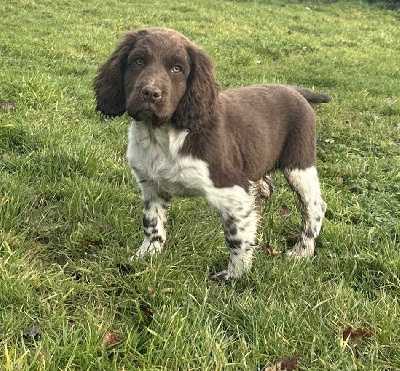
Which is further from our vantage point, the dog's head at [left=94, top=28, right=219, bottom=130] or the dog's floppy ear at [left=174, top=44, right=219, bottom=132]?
the dog's floppy ear at [left=174, top=44, right=219, bottom=132]

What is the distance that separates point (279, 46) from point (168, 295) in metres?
8.50

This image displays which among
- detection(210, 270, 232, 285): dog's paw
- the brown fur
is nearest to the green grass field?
detection(210, 270, 232, 285): dog's paw

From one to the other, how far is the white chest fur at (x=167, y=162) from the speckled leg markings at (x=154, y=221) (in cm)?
29

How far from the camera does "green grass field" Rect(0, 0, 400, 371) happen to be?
2.47 metres

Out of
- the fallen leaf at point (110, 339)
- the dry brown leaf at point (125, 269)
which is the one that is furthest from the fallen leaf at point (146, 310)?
the dry brown leaf at point (125, 269)

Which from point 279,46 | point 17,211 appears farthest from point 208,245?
point 279,46

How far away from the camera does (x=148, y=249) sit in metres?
3.44

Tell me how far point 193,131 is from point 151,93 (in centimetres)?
45

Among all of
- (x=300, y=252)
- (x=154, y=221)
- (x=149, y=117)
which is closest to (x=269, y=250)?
(x=300, y=252)

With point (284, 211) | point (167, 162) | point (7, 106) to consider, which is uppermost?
point (167, 162)

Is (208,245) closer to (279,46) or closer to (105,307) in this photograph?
(105,307)

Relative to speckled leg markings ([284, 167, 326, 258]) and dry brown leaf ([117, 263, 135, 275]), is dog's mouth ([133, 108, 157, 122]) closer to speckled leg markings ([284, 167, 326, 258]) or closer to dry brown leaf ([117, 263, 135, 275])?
dry brown leaf ([117, 263, 135, 275])

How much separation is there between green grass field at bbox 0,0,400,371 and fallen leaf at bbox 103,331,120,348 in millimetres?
11

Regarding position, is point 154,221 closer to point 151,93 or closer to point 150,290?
point 150,290
